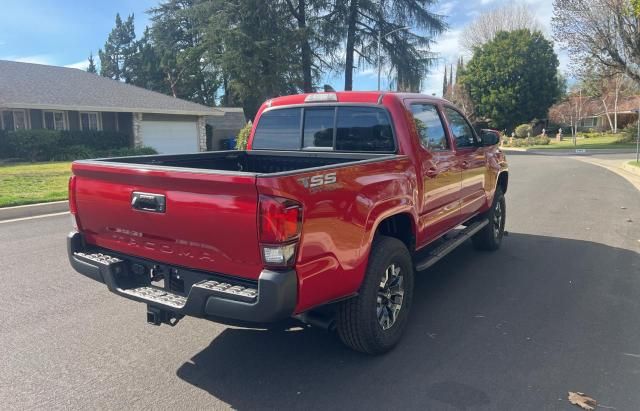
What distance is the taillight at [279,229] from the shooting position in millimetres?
2787

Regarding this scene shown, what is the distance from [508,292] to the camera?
5195 millimetres

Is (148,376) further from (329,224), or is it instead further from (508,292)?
(508,292)

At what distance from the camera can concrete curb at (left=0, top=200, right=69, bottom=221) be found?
31.3ft

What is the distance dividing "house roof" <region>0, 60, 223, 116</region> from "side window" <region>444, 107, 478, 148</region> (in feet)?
73.8

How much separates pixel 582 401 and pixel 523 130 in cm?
4680

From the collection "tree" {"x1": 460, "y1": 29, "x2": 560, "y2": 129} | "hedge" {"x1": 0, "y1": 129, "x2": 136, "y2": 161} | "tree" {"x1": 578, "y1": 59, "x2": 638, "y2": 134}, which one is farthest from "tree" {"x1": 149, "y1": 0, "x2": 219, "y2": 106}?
"tree" {"x1": 578, "y1": 59, "x2": 638, "y2": 134}

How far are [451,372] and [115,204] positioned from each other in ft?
8.59

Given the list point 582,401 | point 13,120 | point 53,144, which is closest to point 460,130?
point 582,401

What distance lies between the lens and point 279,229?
2803mm

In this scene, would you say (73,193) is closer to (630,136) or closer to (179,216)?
(179,216)

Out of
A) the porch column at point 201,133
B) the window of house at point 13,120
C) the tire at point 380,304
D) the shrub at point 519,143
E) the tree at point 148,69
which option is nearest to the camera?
the tire at point 380,304

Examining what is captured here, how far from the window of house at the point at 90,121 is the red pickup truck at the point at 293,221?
25.4 meters

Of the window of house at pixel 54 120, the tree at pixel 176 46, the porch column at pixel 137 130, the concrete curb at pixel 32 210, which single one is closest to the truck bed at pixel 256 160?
the concrete curb at pixel 32 210

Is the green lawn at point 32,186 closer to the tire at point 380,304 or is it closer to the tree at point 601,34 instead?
the tire at point 380,304
